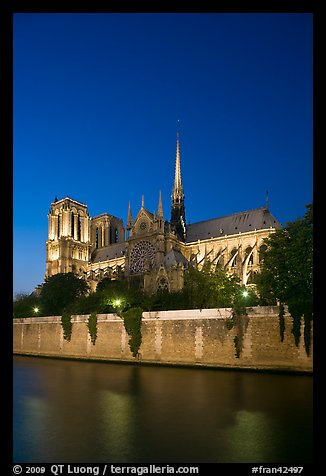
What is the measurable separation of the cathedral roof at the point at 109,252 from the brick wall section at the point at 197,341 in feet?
120

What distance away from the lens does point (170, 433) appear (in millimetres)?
9914

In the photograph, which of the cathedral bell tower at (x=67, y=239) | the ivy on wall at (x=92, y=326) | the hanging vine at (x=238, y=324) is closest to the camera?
the hanging vine at (x=238, y=324)

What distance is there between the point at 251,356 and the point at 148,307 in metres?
8.50

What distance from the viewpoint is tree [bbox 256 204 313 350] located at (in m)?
18.7

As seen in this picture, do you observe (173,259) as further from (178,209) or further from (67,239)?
(67,239)

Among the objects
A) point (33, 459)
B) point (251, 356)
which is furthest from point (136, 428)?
point (251, 356)

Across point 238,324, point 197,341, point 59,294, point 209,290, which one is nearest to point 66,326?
point 59,294

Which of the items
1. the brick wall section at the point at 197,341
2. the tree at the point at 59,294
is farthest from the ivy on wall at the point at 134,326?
the tree at the point at 59,294

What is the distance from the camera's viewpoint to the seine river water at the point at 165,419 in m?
8.54

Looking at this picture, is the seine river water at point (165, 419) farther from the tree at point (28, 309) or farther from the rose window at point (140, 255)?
the rose window at point (140, 255)

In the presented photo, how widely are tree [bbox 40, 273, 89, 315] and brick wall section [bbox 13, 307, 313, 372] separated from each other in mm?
7016

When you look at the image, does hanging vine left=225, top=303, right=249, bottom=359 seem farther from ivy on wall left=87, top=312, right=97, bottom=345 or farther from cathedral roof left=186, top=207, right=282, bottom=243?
cathedral roof left=186, top=207, right=282, bottom=243

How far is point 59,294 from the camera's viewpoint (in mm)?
37812
